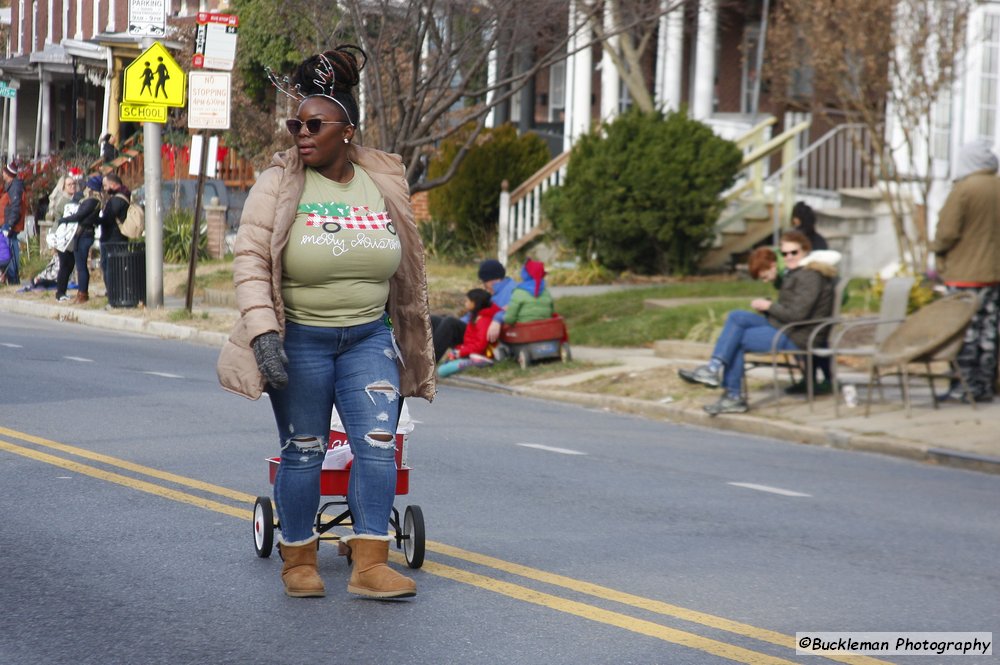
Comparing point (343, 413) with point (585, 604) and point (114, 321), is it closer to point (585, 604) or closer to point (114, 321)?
point (585, 604)

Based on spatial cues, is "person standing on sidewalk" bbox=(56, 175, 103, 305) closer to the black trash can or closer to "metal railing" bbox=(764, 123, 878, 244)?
the black trash can

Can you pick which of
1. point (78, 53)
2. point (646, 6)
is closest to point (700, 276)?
point (646, 6)

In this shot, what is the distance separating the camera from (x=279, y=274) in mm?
5379

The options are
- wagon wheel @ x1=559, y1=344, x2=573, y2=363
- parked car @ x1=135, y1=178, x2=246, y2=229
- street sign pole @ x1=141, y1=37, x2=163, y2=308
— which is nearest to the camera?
wagon wheel @ x1=559, y1=344, x2=573, y2=363

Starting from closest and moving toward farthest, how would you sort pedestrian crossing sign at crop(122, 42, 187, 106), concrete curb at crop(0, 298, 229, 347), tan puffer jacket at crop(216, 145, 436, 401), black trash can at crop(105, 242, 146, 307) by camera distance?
tan puffer jacket at crop(216, 145, 436, 401), concrete curb at crop(0, 298, 229, 347), pedestrian crossing sign at crop(122, 42, 187, 106), black trash can at crop(105, 242, 146, 307)

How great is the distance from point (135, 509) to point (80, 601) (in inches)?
66.0

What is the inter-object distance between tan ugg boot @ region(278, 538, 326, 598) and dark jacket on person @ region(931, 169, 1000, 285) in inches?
315

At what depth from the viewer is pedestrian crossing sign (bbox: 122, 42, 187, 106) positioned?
18.7 metres

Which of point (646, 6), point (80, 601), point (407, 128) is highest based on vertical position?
point (646, 6)

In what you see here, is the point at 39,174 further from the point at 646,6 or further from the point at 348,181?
the point at 348,181

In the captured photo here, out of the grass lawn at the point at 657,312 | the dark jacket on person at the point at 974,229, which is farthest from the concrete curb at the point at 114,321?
the dark jacket on person at the point at 974,229

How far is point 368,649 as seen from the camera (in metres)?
5.05

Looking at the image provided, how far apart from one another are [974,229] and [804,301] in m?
1.52

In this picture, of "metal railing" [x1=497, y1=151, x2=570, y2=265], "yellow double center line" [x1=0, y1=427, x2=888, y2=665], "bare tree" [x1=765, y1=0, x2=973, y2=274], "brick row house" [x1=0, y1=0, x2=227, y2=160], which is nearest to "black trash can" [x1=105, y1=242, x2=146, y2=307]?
"metal railing" [x1=497, y1=151, x2=570, y2=265]
